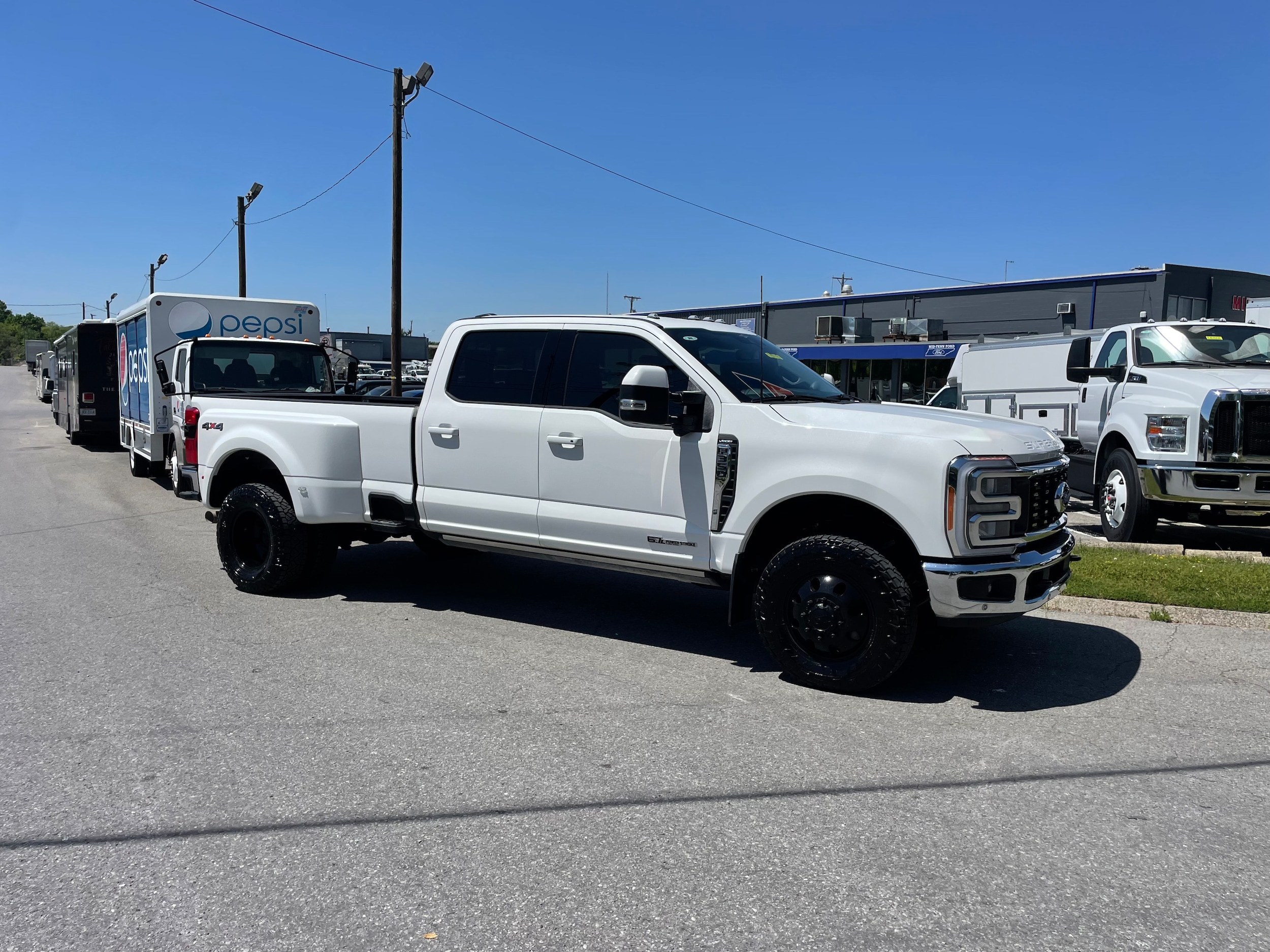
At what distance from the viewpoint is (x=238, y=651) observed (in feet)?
19.8

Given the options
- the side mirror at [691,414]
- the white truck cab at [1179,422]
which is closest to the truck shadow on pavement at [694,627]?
the side mirror at [691,414]

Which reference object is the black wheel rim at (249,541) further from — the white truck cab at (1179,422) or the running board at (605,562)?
the white truck cab at (1179,422)

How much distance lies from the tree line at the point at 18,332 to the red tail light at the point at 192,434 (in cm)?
15911

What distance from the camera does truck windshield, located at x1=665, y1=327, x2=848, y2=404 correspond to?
583 centimetres

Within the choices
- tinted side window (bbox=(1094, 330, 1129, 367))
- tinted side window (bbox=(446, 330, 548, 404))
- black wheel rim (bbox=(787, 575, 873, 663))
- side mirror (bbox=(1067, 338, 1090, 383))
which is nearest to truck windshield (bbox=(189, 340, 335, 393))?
tinted side window (bbox=(446, 330, 548, 404))

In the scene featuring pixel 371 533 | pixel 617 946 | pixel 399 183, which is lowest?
pixel 617 946

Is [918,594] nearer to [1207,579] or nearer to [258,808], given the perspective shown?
[258,808]

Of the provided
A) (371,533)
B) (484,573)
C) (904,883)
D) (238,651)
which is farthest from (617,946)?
(484,573)

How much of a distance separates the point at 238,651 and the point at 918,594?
13.3 feet

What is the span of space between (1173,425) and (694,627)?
5661mm

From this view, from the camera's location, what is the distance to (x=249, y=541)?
7.78 meters

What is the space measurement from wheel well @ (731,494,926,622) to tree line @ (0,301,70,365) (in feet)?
537

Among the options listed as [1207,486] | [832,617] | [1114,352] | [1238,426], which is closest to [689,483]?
[832,617]

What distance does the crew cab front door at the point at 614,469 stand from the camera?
225 inches
